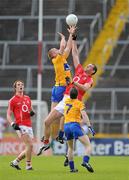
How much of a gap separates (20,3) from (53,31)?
8.02ft

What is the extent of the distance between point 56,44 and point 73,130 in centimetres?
2007

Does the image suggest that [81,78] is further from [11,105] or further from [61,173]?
[61,173]

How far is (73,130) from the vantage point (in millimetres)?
18125

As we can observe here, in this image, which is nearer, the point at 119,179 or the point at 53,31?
the point at 119,179

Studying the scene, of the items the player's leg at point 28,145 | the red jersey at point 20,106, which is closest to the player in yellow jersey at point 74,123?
the player's leg at point 28,145

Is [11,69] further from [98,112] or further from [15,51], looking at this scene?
[98,112]

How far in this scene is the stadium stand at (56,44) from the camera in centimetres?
3609

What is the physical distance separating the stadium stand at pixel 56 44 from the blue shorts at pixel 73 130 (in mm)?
16134

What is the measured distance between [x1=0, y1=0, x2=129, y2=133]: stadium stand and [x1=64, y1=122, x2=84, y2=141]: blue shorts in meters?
16.1

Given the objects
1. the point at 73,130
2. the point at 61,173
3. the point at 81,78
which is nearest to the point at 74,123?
the point at 73,130

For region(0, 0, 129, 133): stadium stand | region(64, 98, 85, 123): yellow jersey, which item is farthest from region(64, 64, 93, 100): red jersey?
region(0, 0, 129, 133): stadium stand

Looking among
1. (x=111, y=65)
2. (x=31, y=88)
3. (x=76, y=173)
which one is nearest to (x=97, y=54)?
(x=111, y=65)

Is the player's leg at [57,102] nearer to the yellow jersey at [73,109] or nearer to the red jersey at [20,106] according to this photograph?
the red jersey at [20,106]

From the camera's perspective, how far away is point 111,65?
124ft
